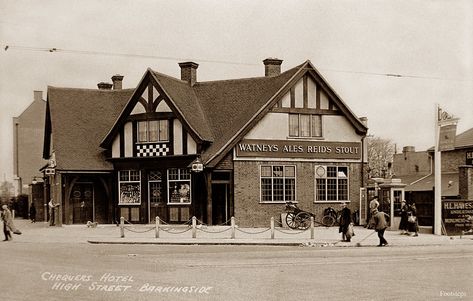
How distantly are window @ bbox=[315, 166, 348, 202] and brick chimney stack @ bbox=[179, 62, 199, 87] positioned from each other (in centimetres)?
900

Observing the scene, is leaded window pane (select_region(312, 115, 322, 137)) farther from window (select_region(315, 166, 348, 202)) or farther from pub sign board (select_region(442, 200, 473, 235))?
pub sign board (select_region(442, 200, 473, 235))

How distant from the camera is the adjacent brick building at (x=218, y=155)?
30797 mm

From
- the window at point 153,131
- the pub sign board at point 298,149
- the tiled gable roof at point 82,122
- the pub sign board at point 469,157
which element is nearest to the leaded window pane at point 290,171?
the pub sign board at point 298,149

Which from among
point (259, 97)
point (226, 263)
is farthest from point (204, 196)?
→ point (226, 263)

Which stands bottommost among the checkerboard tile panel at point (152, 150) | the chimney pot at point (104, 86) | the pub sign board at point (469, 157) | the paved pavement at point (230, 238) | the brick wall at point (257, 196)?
the paved pavement at point (230, 238)

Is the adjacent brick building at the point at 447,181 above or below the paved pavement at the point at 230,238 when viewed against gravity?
above

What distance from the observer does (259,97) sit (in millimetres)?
32750

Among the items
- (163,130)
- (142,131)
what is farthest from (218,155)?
(142,131)

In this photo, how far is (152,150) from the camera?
105ft

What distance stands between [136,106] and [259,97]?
6385 mm

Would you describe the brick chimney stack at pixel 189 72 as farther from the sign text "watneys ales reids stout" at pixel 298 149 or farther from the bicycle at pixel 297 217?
the bicycle at pixel 297 217

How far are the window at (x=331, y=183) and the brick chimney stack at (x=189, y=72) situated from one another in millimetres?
9004

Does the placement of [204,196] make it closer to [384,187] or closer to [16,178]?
[384,187]

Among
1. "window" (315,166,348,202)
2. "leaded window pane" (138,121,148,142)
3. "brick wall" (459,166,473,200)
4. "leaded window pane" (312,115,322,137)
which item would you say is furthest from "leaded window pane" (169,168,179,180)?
"brick wall" (459,166,473,200)
